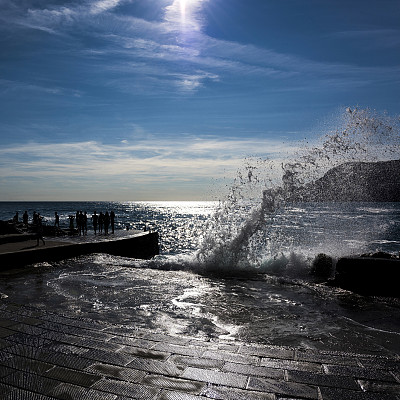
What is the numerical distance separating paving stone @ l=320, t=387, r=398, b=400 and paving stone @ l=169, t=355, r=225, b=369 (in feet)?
3.95

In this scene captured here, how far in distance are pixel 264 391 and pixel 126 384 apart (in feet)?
4.63

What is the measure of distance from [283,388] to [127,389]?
158 cm

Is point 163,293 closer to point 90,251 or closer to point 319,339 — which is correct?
point 319,339

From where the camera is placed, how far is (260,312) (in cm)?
705

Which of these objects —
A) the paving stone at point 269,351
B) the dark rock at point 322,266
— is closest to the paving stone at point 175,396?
the paving stone at point 269,351

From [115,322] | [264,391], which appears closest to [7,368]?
[115,322]

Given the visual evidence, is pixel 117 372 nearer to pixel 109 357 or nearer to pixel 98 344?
pixel 109 357

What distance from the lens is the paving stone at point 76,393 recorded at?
325 cm

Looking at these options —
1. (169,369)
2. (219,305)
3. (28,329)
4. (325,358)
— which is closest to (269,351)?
(325,358)

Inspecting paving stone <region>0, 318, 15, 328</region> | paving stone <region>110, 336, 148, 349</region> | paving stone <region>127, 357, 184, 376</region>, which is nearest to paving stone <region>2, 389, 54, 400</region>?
paving stone <region>127, 357, 184, 376</region>

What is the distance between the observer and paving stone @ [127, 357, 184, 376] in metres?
3.86

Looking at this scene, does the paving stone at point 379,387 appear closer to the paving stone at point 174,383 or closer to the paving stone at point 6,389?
the paving stone at point 174,383

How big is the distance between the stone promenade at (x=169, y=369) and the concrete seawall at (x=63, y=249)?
→ 8.11m

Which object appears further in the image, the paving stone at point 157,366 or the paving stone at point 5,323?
the paving stone at point 5,323
